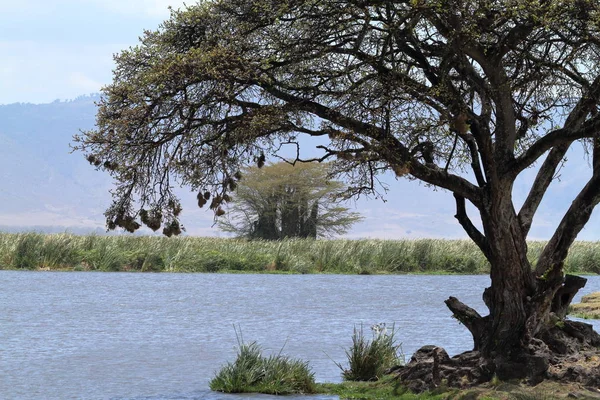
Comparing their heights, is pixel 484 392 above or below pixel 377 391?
above

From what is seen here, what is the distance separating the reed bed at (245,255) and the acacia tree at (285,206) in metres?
16.3

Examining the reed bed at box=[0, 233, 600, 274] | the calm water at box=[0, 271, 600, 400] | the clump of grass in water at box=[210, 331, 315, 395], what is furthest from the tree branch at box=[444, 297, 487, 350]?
the reed bed at box=[0, 233, 600, 274]

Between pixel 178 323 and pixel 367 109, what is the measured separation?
15.0 m

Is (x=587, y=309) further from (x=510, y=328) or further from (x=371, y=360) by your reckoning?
(x=510, y=328)

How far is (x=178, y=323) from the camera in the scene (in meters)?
27.2

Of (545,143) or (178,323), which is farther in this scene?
(178,323)

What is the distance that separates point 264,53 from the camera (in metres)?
14.1

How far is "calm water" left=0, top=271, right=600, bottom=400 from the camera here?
1742 centimetres

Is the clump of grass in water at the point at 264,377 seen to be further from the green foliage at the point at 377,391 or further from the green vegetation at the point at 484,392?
the green vegetation at the point at 484,392

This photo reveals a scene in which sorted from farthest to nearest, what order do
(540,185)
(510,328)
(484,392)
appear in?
1. (540,185)
2. (510,328)
3. (484,392)

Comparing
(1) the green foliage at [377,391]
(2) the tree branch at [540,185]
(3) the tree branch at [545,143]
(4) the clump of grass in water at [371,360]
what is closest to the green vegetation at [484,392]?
(1) the green foliage at [377,391]

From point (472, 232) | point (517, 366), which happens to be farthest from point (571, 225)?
point (517, 366)

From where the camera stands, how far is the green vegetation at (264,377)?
48.8 ft

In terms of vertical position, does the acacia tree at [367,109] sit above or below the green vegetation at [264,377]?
above
